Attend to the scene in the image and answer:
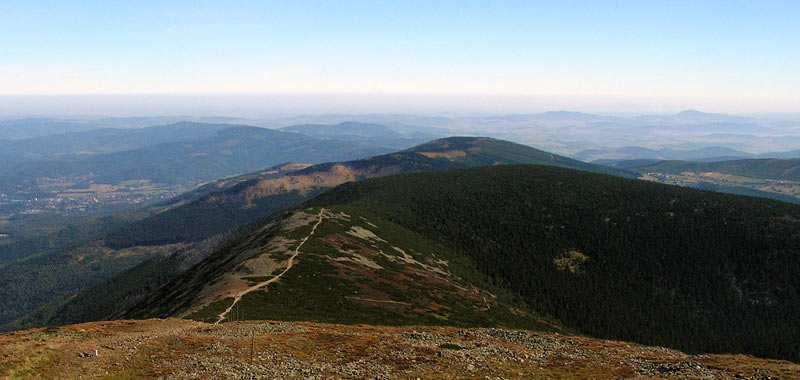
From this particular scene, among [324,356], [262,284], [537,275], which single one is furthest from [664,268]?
[324,356]

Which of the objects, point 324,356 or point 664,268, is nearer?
point 324,356

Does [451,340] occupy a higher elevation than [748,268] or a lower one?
higher

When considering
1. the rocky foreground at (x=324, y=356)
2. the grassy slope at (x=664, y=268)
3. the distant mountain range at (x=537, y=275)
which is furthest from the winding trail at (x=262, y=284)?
the grassy slope at (x=664, y=268)

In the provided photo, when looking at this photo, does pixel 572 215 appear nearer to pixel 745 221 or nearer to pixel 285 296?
pixel 745 221

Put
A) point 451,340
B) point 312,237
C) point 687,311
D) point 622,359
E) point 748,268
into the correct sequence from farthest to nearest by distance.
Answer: point 748,268 < point 687,311 < point 312,237 < point 451,340 < point 622,359

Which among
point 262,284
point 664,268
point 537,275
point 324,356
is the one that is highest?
point 324,356

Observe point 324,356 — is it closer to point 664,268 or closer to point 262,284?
point 262,284

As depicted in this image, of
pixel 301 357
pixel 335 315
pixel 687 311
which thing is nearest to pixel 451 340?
pixel 301 357

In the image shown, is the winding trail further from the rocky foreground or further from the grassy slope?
the grassy slope

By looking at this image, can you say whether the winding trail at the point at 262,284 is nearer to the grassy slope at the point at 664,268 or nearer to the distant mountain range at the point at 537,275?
the distant mountain range at the point at 537,275
